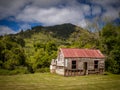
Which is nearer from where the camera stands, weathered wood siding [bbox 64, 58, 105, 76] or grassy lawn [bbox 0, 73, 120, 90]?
grassy lawn [bbox 0, 73, 120, 90]

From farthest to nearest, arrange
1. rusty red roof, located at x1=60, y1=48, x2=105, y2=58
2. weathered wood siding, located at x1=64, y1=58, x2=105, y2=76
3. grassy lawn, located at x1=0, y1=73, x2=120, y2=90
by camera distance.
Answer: rusty red roof, located at x1=60, y1=48, x2=105, y2=58, weathered wood siding, located at x1=64, y1=58, x2=105, y2=76, grassy lawn, located at x1=0, y1=73, x2=120, y2=90

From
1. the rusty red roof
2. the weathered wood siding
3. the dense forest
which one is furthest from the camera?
the dense forest

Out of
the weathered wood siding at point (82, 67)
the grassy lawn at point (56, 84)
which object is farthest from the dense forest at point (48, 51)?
the grassy lawn at point (56, 84)

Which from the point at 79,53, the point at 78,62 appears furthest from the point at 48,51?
the point at 78,62

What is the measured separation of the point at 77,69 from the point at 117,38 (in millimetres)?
12930

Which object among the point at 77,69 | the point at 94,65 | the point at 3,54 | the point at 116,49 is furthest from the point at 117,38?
the point at 3,54

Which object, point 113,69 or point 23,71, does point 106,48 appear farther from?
point 23,71

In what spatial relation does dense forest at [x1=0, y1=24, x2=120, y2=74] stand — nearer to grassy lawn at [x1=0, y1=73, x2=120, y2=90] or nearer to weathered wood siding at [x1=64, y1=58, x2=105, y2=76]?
weathered wood siding at [x1=64, y1=58, x2=105, y2=76]

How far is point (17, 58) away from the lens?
122ft

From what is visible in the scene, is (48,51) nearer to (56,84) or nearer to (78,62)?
(78,62)

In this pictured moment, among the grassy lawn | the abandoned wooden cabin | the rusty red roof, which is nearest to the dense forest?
the abandoned wooden cabin

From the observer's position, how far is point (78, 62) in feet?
102

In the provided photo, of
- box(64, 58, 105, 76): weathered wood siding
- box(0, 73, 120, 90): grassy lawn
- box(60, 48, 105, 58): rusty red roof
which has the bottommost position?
box(0, 73, 120, 90): grassy lawn

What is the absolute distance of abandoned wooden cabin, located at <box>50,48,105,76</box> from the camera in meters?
30.4
